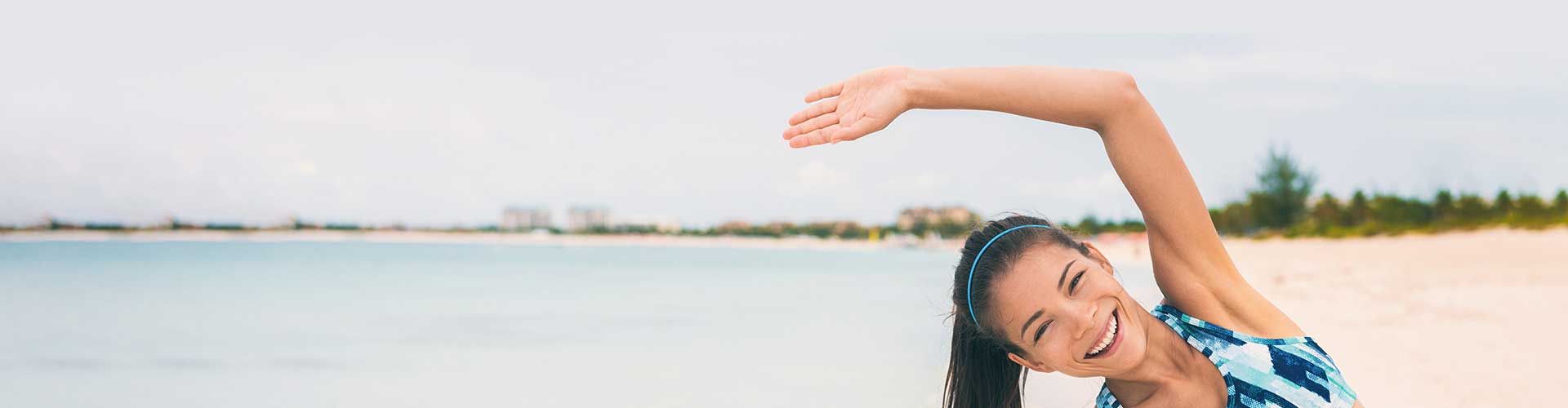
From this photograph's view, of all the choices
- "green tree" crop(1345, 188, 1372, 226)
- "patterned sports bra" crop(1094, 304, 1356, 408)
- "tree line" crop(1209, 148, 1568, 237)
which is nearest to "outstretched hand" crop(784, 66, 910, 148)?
"patterned sports bra" crop(1094, 304, 1356, 408)

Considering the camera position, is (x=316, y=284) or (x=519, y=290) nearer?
(x=519, y=290)

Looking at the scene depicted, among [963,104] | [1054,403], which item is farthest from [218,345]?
[963,104]

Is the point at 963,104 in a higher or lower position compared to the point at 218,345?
higher

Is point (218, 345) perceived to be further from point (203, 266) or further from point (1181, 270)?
point (203, 266)

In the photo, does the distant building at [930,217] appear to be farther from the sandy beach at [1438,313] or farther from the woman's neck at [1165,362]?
the woman's neck at [1165,362]

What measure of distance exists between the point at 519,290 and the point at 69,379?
10162mm

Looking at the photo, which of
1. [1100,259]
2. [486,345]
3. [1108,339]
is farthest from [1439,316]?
[486,345]

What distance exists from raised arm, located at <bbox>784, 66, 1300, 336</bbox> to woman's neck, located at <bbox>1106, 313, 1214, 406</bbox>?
0.14 metres

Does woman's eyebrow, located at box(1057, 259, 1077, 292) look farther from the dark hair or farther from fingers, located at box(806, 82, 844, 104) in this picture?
fingers, located at box(806, 82, 844, 104)

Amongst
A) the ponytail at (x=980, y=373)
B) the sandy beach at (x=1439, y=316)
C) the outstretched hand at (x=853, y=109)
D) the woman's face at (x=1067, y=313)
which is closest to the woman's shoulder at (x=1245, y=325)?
the woman's face at (x=1067, y=313)

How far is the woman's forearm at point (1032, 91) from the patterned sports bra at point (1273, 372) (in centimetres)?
53

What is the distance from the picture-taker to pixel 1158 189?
75.2 inches

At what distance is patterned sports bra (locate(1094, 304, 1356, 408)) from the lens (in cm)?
195

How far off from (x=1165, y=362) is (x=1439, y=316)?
256 inches
